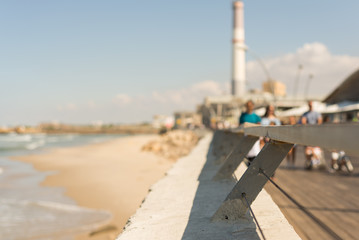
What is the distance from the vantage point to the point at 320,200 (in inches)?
237

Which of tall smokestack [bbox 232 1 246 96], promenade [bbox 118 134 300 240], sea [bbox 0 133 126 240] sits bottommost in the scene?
sea [bbox 0 133 126 240]

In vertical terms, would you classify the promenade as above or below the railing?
below

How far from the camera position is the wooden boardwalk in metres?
4.07

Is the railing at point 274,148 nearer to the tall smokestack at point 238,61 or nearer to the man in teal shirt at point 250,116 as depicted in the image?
the man in teal shirt at point 250,116

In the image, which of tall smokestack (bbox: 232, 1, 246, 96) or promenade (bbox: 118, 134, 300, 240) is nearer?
promenade (bbox: 118, 134, 300, 240)

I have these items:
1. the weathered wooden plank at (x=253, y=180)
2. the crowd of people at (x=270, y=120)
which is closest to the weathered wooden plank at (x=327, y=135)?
the weathered wooden plank at (x=253, y=180)

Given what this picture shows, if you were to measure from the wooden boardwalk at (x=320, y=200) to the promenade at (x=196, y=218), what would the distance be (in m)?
0.52

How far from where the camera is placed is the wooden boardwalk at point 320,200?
4.07 m

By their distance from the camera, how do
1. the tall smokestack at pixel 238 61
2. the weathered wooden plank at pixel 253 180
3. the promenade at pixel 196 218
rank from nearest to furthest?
1. the weathered wooden plank at pixel 253 180
2. the promenade at pixel 196 218
3. the tall smokestack at pixel 238 61

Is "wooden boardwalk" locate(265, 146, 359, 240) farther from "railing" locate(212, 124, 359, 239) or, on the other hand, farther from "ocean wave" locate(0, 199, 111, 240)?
"ocean wave" locate(0, 199, 111, 240)

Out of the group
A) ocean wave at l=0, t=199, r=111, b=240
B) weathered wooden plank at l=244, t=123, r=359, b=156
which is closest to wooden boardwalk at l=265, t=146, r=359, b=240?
weathered wooden plank at l=244, t=123, r=359, b=156

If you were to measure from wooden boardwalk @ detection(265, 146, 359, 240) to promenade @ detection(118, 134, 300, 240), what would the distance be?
20.4 inches

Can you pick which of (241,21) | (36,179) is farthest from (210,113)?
(36,179)

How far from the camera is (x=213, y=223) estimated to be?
3.16 meters
